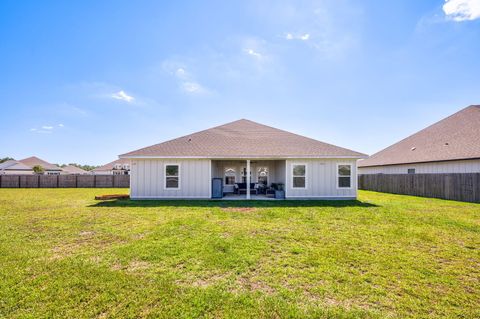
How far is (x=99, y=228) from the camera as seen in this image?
6.47 metres

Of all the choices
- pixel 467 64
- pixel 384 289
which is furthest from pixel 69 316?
pixel 467 64

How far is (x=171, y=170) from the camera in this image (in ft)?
41.2

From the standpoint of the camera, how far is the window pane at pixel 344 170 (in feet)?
41.2

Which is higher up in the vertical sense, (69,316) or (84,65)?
(84,65)

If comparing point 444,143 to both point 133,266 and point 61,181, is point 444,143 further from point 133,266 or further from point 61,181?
point 61,181

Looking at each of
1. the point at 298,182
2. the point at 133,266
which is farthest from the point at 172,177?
the point at 133,266

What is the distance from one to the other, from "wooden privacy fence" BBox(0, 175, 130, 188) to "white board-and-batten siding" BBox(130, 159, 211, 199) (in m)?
15.1

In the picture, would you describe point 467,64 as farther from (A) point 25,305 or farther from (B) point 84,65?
(B) point 84,65

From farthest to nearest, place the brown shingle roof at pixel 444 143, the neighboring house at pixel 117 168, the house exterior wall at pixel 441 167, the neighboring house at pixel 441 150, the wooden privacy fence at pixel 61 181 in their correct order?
the neighboring house at pixel 117 168, the wooden privacy fence at pixel 61 181, the brown shingle roof at pixel 444 143, the neighboring house at pixel 441 150, the house exterior wall at pixel 441 167

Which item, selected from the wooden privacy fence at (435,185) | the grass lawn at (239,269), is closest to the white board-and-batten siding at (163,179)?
the grass lawn at (239,269)

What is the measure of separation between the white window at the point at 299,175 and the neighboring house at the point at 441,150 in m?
9.84

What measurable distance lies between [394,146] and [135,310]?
27.3 meters

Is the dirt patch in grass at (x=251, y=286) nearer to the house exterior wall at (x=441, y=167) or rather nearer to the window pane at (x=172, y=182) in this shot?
the window pane at (x=172, y=182)

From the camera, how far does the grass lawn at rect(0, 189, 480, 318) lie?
277 centimetres
